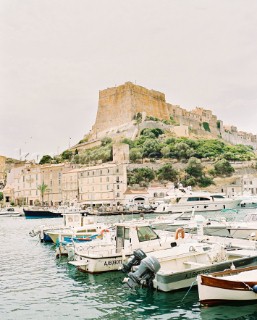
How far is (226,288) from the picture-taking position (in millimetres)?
10445

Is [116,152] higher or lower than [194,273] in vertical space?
higher

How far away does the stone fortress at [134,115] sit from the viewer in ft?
341

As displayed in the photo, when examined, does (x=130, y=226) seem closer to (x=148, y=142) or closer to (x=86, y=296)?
(x=86, y=296)

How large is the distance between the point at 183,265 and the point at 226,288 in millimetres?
3167

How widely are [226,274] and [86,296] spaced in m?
4.53

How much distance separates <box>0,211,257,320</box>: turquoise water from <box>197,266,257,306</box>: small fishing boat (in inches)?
10.2

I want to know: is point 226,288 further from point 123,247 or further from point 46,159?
point 46,159

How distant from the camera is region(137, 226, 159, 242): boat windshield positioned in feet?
51.9

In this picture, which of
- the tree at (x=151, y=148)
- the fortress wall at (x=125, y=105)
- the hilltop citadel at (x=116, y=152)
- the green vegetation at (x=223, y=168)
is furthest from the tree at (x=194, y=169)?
the fortress wall at (x=125, y=105)

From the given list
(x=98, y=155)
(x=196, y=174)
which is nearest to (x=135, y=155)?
(x=98, y=155)

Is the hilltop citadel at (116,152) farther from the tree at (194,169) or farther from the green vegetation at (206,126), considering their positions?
the tree at (194,169)

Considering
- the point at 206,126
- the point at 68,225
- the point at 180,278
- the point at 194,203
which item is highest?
the point at 206,126

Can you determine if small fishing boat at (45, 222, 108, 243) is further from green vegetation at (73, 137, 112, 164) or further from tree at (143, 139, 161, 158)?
tree at (143, 139, 161, 158)

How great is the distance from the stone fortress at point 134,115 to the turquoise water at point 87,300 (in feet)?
276
